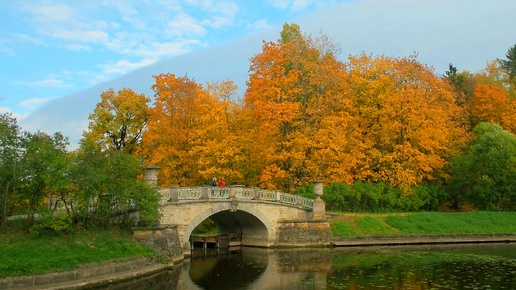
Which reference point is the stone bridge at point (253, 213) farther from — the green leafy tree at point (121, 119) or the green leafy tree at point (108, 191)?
the green leafy tree at point (121, 119)

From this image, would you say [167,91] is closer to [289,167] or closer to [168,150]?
[168,150]

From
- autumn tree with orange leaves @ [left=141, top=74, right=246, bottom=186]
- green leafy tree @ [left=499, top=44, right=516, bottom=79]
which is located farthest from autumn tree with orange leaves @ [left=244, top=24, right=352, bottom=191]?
green leafy tree @ [left=499, top=44, right=516, bottom=79]

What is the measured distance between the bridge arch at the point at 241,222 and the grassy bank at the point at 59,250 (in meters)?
5.00

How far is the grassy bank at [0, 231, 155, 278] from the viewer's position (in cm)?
1573

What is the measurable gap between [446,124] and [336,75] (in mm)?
10819

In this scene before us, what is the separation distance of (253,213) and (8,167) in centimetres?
1288

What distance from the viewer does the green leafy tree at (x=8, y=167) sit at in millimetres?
18062

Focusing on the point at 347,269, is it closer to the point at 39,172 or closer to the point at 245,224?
the point at 245,224

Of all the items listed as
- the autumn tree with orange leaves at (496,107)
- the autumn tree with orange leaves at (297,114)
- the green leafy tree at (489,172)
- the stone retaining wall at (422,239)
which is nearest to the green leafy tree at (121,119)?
the autumn tree with orange leaves at (297,114)

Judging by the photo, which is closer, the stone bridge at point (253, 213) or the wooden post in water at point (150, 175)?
the wooden post in water at point (150, 175)

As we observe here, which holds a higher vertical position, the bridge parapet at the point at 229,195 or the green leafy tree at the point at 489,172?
the green leafy tree at the point at 489,172

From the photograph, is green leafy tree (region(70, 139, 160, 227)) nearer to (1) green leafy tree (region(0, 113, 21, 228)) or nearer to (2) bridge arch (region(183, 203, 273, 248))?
(1) green leafy tree (region(0, 113, 21, 228))

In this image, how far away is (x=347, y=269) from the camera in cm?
2058

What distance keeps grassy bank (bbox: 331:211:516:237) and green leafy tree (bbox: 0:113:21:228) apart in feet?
57.4
